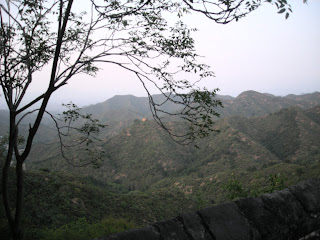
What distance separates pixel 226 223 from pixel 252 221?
0.89 ft

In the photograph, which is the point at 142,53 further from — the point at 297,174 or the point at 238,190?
the point at 297,174

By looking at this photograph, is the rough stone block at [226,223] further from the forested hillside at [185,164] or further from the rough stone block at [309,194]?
the forested hillside at [185,164]

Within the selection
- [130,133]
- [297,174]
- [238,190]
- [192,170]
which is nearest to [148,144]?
[130,133]

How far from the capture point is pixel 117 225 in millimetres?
8430

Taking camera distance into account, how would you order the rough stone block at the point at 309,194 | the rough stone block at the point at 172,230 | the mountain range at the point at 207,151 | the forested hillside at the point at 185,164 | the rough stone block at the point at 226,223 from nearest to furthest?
the rough stone block at the point at 172,230 → the rough stone block at the point at 226,223 → the rough stone block at the point at 309,194 → the forested hillside at the point at 185,164 → the mountain range at the point at 207,151

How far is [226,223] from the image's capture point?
178 centimetres

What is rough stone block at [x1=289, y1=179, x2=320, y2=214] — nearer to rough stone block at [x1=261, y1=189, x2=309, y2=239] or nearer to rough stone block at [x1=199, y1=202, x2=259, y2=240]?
rough stone block at [x1=261, y1=189, x2=309, y2=239]

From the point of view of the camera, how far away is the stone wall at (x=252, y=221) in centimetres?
162

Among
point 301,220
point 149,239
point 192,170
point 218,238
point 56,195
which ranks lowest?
point 192,170

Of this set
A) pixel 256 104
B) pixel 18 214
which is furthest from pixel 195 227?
pixel 256 104

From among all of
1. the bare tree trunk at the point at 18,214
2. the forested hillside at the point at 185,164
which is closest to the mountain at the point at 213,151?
the forested hillside at the point at 185,164

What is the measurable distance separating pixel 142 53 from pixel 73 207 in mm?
14812

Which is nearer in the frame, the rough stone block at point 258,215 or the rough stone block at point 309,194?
the rough stone block at point 258,215

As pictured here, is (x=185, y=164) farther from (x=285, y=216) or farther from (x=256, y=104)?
(x=256, y=104)
